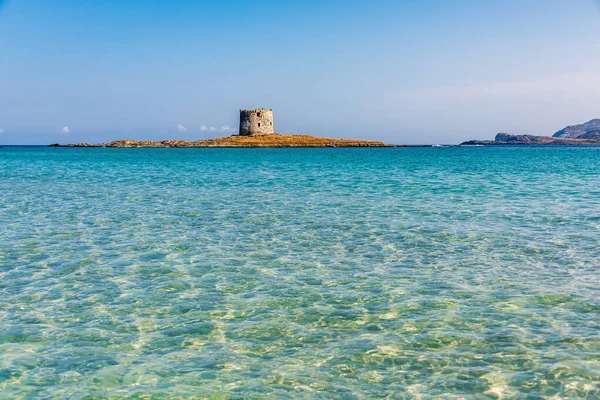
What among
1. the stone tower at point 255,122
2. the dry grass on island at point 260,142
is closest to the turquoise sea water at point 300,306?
the dry grass on island at point 260,142

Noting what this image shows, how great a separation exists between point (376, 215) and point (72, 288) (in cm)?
1051

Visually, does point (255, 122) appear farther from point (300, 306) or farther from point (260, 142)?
point (300, 306)

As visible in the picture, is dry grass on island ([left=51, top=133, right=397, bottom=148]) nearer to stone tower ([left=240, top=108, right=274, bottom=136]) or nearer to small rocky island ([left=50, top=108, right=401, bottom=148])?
small rocky island ([left=50, top=108, right=401, bottom=148])

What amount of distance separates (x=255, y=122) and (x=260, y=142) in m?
8.46

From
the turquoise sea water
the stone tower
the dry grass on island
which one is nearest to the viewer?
the turquoise sea water

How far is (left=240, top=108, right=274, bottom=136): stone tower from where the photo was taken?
5162 inches

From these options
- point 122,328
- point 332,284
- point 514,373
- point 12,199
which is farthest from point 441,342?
point 12,199

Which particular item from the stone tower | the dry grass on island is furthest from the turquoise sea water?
the stone tower

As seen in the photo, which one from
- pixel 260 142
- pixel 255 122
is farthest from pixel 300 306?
pixel 255 122

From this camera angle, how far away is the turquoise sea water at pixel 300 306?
5770 mm

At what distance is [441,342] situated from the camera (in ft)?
22.0

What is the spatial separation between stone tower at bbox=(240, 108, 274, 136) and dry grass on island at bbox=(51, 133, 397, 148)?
6.33 ft

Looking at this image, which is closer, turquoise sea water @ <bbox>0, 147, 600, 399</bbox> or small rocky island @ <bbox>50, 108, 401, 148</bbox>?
turquoise sea water @ <bbox>0, 147, 600, 399</bbox>

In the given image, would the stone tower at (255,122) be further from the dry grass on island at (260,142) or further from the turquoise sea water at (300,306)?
the turquoise sea water at (300,306)
